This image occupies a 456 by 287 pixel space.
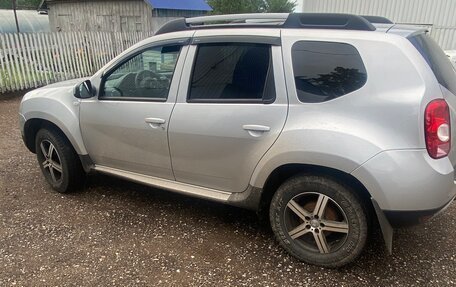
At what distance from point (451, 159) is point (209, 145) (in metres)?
1.68

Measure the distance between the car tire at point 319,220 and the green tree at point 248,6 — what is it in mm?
12094

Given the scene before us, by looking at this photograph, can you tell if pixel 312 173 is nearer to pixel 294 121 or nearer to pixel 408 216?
pixel 294 121

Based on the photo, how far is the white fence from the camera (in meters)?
9.51

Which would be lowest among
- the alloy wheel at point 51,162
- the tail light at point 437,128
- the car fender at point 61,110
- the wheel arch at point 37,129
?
the alloy wheel at point 51,162

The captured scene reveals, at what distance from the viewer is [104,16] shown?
23.4m

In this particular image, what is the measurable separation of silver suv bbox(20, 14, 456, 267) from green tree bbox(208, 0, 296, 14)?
11.2m

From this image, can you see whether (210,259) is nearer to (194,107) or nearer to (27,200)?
(194,107)

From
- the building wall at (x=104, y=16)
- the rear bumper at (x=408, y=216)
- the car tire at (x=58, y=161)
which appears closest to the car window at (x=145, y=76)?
the car tire at (x=58, y=161)

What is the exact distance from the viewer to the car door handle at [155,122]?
3230mm

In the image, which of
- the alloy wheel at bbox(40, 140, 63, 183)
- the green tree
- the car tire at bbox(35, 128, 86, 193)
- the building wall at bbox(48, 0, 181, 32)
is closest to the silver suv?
the car tire at bbox(35, 128, 86, 193)

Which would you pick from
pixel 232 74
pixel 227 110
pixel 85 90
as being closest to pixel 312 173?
pixel 227 110

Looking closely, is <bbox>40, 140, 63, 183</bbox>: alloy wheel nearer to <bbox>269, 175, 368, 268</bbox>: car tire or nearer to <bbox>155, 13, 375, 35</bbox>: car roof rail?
<bbox>155, 13, 375, 35</bbox>: car roof rail

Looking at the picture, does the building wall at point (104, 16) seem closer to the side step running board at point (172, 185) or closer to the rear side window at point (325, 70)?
the side step running board at point (172, 185)

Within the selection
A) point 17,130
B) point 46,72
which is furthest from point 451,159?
point 46,72
